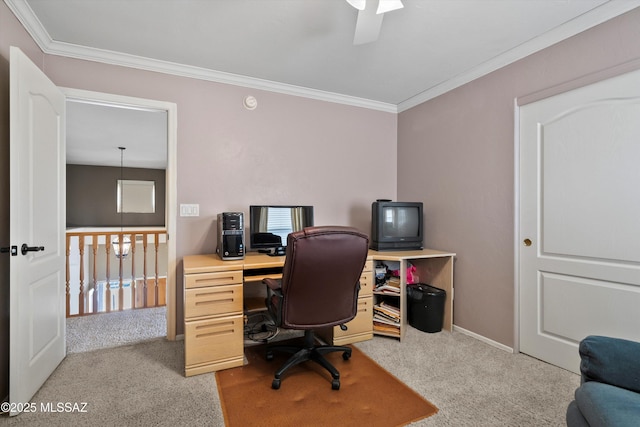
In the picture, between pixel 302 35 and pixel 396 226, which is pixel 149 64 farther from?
pixel 396 226

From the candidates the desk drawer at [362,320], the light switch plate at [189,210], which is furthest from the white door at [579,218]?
the light switch plate at [189,210]

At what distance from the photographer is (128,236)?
14.1 feet

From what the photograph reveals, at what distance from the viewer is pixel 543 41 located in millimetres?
2203

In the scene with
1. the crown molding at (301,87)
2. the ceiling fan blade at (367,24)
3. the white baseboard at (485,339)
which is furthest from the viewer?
the white baseboard at (485,339)

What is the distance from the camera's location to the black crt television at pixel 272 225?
2748mm

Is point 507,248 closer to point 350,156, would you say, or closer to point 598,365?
point 598,365

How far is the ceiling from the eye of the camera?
6.22 feet

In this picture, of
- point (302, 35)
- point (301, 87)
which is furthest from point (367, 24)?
point (301, 87)

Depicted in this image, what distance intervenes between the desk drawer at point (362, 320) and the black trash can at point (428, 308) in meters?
0.54

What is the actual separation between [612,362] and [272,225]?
2304mm

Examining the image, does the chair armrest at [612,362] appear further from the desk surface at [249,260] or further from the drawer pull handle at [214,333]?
the drawer pull handle at [214,333]

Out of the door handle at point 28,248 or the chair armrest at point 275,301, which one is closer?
the door handle at point 28,248

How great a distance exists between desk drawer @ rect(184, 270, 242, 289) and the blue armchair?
191 cm

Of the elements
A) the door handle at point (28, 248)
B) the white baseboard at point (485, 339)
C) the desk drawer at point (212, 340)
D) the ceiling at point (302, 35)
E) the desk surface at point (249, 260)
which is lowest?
the white baseboard at point (485, 339)
